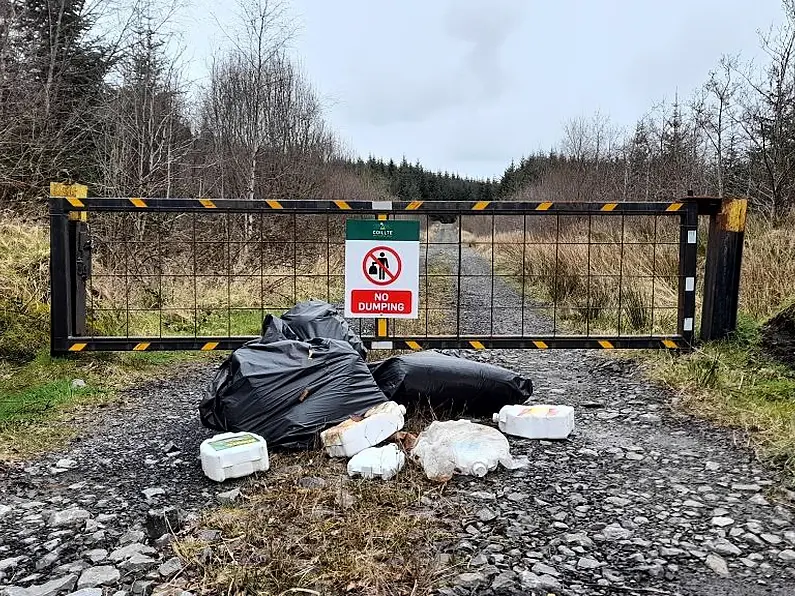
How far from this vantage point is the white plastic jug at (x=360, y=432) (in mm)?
3342

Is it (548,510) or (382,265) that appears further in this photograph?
(382,265)

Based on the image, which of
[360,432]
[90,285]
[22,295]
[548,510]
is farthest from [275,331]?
[22,295]

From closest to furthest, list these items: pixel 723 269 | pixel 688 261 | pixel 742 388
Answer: pixel 742 388
pixel 688 261
pixel 723 269

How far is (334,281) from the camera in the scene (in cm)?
963

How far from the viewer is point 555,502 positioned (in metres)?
2.88

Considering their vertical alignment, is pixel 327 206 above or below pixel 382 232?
above

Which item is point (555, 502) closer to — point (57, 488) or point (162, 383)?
Result: point (57, 488)

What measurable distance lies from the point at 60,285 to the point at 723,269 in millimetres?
5535

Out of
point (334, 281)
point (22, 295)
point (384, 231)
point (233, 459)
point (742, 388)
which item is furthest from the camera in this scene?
point (334, 281)

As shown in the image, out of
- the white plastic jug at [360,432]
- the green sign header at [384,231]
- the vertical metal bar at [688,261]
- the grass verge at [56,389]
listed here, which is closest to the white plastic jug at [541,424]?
the white plastic jug at [360,432]

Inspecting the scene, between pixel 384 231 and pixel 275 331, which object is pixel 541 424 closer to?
pixel 275 331

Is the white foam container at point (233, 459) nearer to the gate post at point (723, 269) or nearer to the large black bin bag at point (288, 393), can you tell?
the large black bin bag at point (288, 393)

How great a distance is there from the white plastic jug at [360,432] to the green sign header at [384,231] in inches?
71.6

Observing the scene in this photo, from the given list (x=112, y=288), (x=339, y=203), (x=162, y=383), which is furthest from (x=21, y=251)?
(x=339, y=203)
